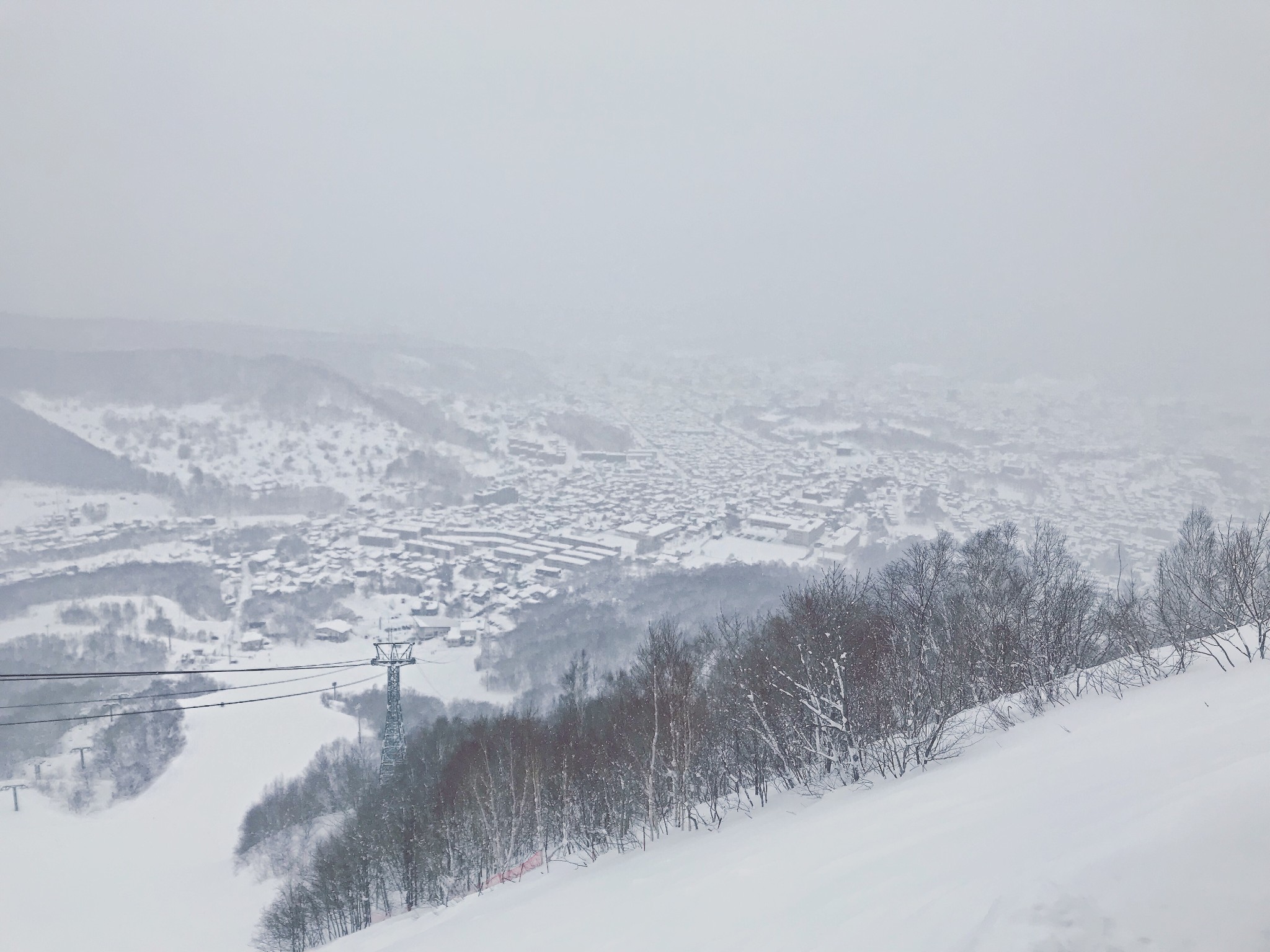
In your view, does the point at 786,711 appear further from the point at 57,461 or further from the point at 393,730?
the point at 57,461

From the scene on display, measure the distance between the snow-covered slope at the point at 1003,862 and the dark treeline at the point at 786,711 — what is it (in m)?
0.82

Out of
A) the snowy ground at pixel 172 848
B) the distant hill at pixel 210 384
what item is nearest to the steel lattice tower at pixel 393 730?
the snowy ground at pixel 172 848

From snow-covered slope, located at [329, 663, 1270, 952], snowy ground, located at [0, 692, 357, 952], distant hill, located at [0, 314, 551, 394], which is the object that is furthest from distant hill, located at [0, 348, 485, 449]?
snow-covered slope, located at [329, 663, 1270, 952]

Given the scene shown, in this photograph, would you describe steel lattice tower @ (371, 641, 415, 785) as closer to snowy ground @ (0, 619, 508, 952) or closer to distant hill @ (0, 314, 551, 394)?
snowy ground @ (0, 619, 508, 952)

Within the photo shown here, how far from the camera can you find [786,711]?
8773 millimetres

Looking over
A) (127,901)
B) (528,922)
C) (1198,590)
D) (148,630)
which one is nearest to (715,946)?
(528,922)

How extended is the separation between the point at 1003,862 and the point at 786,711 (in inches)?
230

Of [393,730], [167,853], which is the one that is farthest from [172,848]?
[393,730]

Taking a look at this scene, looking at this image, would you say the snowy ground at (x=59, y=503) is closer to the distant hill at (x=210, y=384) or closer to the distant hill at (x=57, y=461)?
the distant hill at (x=57, y=461)

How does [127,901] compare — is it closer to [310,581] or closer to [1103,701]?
[1103,701]

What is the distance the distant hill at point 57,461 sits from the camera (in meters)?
54.7

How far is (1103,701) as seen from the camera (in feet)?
22.3

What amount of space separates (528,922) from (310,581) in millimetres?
33821

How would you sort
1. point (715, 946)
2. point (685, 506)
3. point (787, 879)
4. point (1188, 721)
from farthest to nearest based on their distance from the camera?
point (685, 506) < point (1188, 721) < point (787, 879) < point (715, 946)
